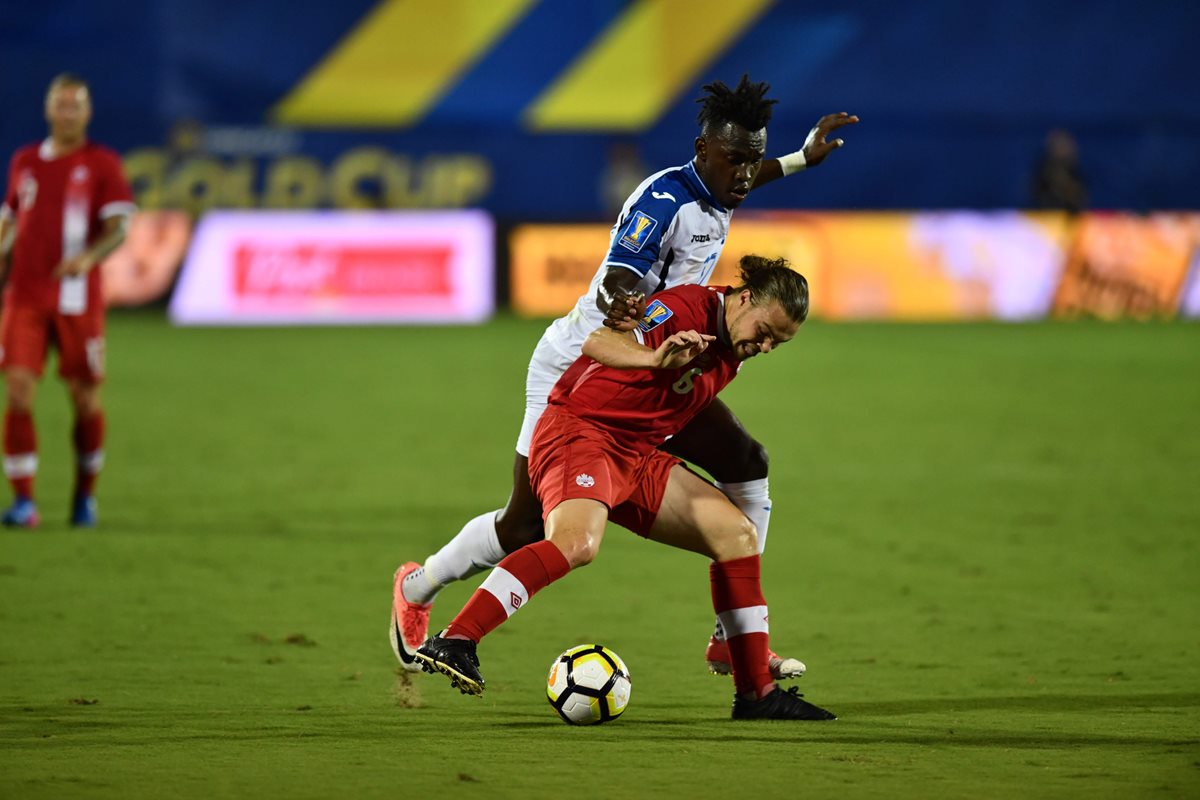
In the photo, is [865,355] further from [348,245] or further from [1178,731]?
[1178,731]

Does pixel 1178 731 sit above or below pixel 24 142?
below

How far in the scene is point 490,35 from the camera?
98.0 ft

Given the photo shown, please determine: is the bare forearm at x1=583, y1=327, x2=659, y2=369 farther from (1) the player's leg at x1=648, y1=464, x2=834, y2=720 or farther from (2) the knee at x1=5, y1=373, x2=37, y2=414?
(2) the knee at x1=5, y1=373, x2=37, y2=414

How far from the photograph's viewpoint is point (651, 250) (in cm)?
639

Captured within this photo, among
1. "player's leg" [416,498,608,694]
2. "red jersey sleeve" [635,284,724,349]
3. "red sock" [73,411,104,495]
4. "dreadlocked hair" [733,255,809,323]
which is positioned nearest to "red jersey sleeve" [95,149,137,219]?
"red sock" [73,411,104,495]

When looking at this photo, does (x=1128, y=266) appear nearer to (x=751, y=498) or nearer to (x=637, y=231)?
(x=751, y=498)

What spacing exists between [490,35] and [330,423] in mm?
16347

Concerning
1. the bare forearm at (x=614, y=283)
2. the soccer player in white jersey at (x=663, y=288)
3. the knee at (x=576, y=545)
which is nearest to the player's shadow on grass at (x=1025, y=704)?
the soccer player in white jersey at (x=663, y=288)

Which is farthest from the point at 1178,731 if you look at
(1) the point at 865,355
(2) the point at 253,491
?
(1) the point at 865,355

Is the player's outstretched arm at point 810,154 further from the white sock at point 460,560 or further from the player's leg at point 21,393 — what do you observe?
the player's leg at point 21,393

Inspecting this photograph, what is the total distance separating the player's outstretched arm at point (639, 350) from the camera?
5.72 m

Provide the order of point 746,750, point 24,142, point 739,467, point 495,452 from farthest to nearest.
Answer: point 24,142 → point 495,452 → point 739,467 → point 746,750

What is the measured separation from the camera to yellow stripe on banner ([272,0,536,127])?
96.0 feet

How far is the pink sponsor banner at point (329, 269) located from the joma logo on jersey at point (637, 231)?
17627 mm
